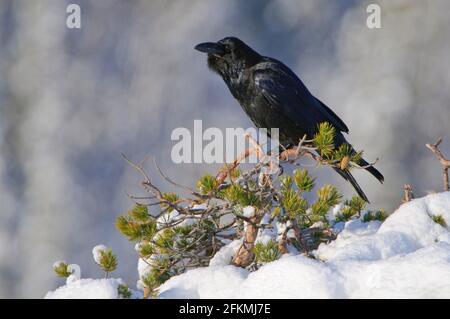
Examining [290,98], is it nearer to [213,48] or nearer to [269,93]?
[269,93]

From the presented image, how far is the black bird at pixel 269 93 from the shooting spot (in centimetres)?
351

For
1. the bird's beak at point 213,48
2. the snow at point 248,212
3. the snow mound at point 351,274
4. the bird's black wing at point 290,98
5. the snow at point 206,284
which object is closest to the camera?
the snow mound at point 351,274

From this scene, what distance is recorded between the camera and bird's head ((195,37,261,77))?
367 centimetres

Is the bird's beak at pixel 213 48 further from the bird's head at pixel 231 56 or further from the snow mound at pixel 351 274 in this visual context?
the snow mound at pixel 351 274

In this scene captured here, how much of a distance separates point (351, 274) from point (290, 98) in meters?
1.81

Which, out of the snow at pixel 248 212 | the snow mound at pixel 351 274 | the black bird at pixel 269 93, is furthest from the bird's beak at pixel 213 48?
the snow mound at pixel 351 274

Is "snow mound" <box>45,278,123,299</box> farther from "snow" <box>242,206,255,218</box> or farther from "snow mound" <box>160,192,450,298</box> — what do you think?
"snow" <box>242,206,255,218</box>

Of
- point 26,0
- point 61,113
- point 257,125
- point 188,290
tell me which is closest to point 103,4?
point 26,0

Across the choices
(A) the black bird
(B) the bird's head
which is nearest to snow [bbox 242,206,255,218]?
(A) the black bird

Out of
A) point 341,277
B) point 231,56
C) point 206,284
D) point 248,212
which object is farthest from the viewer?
point 231,56

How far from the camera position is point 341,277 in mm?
1837

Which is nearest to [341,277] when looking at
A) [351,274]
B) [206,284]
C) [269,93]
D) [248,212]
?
[351,274]

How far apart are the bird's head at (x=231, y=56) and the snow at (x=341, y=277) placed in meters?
1.66
